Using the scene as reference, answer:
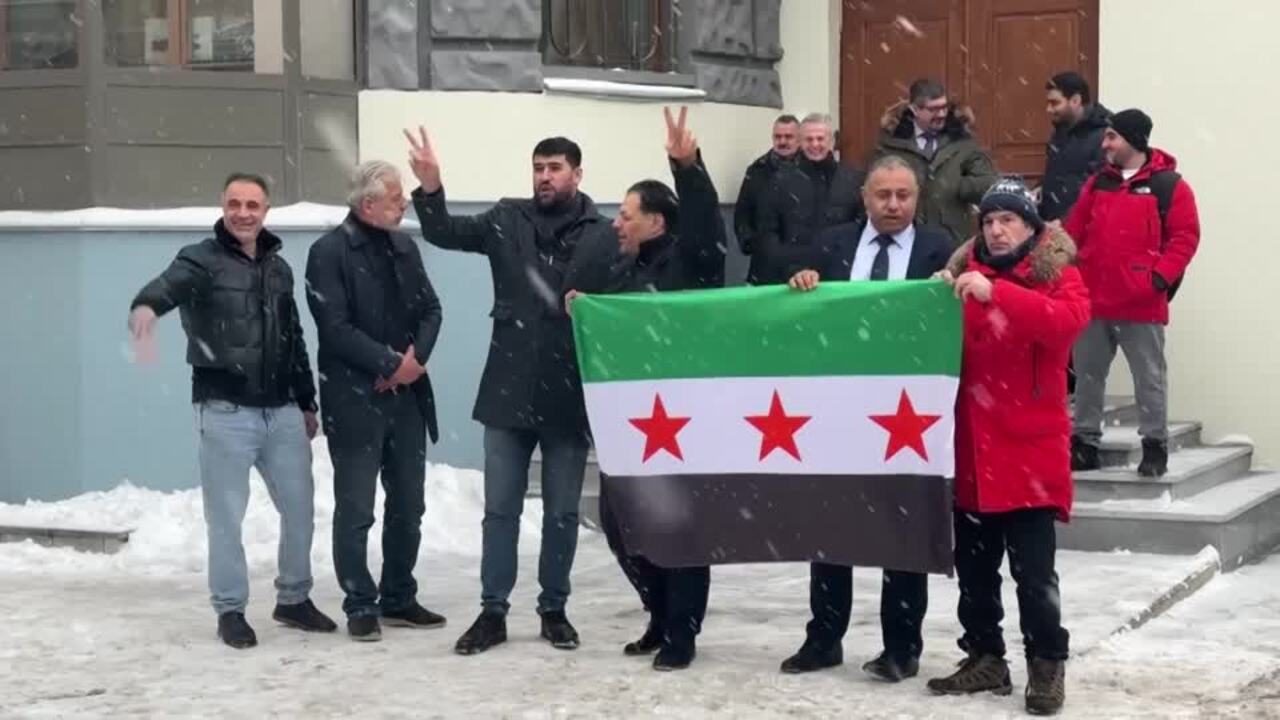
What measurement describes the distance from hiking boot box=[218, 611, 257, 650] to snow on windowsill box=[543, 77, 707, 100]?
204 inches

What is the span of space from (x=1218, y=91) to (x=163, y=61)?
242 inches

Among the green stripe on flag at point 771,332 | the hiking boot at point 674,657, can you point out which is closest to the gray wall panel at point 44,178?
the green stripe on flag at point 771,332

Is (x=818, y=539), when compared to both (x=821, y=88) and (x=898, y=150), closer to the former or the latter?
(x=898, y=150)

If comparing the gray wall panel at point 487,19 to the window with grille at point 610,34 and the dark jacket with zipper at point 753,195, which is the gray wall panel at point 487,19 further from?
the dark jacket with zipper at point 753,195

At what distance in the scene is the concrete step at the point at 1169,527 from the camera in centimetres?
1045

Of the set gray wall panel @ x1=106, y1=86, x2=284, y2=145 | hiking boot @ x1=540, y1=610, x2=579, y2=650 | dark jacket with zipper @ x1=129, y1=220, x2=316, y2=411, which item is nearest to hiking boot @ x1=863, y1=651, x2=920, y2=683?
hiking boot @ x1=540, y1=610, x2=579, y2=650

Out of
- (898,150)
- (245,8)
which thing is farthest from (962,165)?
(245,8)

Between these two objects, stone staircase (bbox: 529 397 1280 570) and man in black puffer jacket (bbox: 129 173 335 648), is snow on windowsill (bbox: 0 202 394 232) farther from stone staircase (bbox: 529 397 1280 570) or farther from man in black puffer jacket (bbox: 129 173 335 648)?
man in black puffer jacket (bbox: 129 173 335 648)

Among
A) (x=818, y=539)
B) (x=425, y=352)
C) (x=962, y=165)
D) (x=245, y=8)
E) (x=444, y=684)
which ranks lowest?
(x=444, y=684)

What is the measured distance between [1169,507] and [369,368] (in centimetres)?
432

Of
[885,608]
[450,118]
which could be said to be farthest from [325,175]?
[885,608]

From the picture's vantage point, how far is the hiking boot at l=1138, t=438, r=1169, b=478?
10.9 metres

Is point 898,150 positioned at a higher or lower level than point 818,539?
higher

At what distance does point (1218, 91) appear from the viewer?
13.0 m
